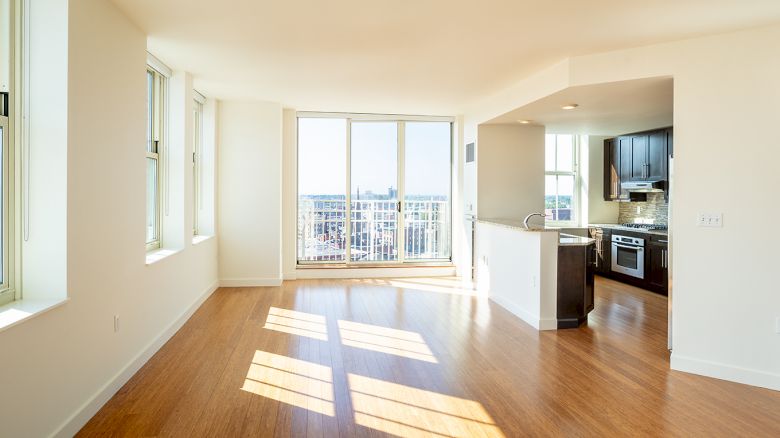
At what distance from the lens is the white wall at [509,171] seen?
648cm

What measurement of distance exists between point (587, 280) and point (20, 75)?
477 centimetres

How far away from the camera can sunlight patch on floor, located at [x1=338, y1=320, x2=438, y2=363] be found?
3.94 metres

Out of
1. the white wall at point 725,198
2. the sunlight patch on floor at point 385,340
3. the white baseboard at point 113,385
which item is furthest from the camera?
the sunlight patch on floor at point 385,340

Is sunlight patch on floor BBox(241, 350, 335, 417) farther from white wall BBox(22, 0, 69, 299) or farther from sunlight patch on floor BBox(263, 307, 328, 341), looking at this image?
white wall BBox(22, 0, 69, 299)

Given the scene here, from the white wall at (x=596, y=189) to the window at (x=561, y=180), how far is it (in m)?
0.24

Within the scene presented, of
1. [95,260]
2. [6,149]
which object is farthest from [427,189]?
[6,149]

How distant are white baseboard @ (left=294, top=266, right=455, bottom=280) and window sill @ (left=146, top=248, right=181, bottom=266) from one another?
9.17ft

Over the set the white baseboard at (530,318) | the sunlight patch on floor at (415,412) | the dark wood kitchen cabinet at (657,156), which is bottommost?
the sunlight patch on floor at (415,412)

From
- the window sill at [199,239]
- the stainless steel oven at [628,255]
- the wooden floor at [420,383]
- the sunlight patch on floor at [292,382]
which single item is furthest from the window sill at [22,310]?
the stainless steel oven at [628,255]

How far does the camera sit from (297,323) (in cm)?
480

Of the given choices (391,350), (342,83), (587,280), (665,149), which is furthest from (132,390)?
(665,149)

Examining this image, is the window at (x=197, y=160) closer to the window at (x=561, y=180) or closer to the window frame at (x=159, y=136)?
the window frame at (x=159, y=136)

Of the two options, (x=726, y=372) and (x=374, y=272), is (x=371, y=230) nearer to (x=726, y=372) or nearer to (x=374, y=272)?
(x=374, y=272)

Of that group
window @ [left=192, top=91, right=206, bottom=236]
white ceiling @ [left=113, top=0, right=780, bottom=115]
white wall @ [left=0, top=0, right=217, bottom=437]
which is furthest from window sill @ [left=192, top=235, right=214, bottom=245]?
white ceiling @ [left=113, top=0, right=780, bottom=115]
